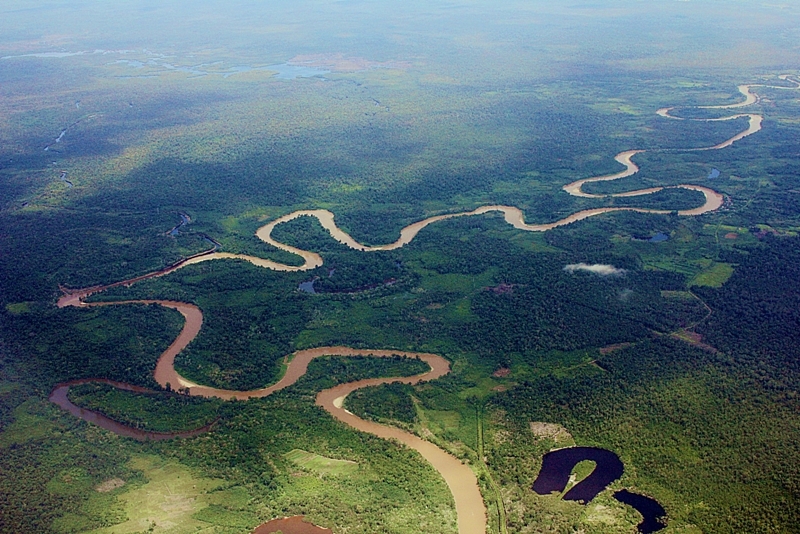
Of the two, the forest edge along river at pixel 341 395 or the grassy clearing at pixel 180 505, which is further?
the forest edge along river at pixel 341 395

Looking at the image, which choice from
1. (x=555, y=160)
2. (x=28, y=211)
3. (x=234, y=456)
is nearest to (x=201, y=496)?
(x=234, y=456)

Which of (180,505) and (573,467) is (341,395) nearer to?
(180,505)

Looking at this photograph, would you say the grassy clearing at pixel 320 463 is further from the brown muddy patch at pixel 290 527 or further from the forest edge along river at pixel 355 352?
the forest edge along river at pixel 355 352

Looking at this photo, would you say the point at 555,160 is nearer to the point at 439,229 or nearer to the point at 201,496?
the point at 439,229

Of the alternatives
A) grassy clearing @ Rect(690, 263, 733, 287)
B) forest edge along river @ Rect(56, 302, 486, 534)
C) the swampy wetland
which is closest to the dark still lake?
the swampy wetland

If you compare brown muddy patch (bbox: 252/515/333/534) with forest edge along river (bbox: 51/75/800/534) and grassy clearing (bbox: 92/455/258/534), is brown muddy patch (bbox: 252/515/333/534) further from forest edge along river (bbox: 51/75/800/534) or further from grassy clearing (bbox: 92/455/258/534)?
forest edge along river (bbox: 51/75/800/534)

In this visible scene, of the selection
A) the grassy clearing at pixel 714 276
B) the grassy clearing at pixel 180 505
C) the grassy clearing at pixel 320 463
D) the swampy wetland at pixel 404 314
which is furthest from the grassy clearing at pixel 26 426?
the grassy clearing at pixel 714 276

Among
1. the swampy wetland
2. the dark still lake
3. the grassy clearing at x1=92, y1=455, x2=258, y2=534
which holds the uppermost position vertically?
the swampy wetland
